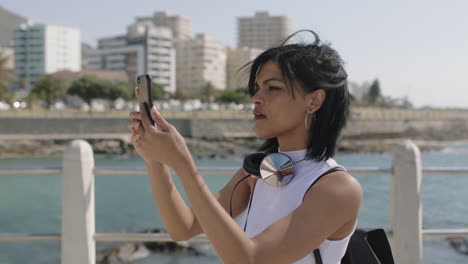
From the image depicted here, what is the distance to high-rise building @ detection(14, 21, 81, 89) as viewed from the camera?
109 metres

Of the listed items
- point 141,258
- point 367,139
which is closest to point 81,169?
point 141,258

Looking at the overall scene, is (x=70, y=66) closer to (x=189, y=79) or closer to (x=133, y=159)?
(x=189, y=79)

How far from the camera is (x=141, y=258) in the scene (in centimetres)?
799

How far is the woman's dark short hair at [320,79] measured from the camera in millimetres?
1128

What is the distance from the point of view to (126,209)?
15.4m

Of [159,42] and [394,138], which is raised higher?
[159,42]

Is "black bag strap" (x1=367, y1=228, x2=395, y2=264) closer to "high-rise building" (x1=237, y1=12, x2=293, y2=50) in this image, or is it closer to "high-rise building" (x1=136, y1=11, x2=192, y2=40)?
"high-rise building" (x1=237, y1=12, x2=293, y2=50)

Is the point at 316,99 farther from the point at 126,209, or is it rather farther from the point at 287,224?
the point at 126,209

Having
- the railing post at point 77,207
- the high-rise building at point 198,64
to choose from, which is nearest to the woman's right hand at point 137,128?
the railing post at point 77,207

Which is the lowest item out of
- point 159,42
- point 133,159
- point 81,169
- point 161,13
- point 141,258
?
point 133,159

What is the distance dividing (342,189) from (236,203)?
1.41 feet

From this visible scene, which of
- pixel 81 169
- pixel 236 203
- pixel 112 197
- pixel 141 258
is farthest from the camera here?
pixel 112 197

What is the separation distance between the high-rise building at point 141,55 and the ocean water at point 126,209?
7436 centimetres

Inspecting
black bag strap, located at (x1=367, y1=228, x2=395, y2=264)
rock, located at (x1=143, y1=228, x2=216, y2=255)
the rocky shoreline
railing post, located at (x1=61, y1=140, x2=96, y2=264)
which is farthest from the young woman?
the rocky shoreline
